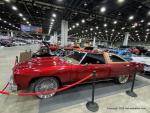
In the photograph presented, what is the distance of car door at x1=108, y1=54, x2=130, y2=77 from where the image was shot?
3.87 metres

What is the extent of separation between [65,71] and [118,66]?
6.71 feet

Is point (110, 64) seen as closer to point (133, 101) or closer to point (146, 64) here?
point (133, 101)

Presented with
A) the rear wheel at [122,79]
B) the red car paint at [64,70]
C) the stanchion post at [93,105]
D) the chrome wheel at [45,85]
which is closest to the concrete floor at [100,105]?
the stanchion post at [93,105]

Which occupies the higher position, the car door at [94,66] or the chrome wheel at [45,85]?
the car door at [94,66]

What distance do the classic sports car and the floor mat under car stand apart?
9.8 inches

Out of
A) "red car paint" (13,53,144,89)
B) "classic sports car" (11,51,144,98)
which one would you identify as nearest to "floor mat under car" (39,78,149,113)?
"classic sports car" (11,51,144,98)

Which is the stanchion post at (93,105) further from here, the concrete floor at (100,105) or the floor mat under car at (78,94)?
the floor mat under car at (78,94)

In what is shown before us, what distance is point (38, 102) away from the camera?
2912 millimetres

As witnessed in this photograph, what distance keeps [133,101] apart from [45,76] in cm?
259

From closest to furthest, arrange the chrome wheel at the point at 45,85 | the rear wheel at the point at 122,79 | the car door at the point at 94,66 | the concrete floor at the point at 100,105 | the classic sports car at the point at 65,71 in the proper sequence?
the concrete floor at the point at 100,105, the classic sports car at the point at 65,71, the chrome wheel at the point at 45,85, the car door at the point at 94,66, the rear wheel at the point at 122,79

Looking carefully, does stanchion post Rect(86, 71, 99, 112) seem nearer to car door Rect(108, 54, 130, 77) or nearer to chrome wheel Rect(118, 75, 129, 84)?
car door Rect(108, 54, 130, 77)

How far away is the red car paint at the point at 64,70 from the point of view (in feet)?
8.89

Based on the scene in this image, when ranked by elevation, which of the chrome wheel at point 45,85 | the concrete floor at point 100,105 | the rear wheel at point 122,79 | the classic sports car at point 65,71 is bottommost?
the concrete floor at point 100,105

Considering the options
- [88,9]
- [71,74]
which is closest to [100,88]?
[71,74]
